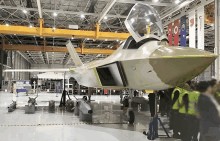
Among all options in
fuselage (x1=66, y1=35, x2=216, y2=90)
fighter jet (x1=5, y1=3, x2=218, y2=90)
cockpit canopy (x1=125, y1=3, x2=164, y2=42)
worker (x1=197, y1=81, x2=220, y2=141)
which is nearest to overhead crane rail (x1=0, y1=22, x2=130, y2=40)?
fighter jet (x1=5, y1=3, x2=218, y2=90)

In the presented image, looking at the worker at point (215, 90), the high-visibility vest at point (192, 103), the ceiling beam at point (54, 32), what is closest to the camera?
the worker at point (215, 90)

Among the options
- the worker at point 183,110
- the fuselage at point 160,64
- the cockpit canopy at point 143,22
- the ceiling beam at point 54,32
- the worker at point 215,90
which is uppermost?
the ceiling beam at point 54,32

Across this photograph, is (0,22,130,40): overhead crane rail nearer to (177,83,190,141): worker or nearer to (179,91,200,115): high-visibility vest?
(177,83,190,141): worker

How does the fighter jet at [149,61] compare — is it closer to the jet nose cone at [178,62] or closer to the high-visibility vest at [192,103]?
the jet nose cone at [178,62]

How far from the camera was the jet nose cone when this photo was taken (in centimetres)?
322

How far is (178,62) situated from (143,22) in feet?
6.30

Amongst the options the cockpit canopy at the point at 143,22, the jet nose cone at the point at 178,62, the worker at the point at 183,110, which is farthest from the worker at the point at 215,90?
the cockpit canopy at the point at 143,22

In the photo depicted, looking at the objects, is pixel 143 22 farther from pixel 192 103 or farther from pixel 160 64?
pixel 192 103

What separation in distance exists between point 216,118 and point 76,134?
11.6 ft

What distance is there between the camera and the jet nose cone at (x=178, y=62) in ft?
10.6

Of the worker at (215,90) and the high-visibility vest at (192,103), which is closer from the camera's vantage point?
the worker at (215,90)

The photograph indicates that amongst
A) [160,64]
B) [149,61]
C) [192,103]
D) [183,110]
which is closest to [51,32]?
[149,61]

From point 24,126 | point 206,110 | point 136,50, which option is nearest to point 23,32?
point 24,126

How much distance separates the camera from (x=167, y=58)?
11.3ft
